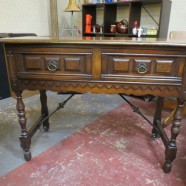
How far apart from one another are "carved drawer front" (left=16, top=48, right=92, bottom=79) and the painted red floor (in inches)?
24.3

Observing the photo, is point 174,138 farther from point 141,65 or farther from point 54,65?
point 54,65

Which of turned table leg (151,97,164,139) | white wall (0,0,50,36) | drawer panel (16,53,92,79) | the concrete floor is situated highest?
white wall (0,0,50,36)

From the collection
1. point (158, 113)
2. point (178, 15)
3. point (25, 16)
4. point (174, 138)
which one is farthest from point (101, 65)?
point (25, 16)

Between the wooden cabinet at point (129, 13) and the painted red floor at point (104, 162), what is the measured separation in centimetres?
127

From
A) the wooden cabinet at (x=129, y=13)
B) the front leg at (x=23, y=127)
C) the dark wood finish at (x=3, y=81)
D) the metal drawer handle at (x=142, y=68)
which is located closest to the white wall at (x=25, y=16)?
the dark wood finish at (x=3, y=81)

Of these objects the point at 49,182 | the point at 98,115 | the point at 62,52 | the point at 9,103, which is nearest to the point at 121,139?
the point at 98,115

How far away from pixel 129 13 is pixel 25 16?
1.52m

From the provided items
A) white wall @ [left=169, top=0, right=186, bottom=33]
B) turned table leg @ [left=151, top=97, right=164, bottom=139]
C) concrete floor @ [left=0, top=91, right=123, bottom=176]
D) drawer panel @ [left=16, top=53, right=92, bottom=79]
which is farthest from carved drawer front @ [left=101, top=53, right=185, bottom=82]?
white wall @ [left=169, top=0, right=186, bottom=33]

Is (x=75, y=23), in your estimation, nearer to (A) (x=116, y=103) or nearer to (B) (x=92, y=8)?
(B) (x=92, y=8)

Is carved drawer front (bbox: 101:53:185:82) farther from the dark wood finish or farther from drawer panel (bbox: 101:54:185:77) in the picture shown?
the dark wood finish

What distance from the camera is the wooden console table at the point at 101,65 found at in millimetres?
965

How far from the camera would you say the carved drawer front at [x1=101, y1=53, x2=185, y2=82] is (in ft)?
3.19

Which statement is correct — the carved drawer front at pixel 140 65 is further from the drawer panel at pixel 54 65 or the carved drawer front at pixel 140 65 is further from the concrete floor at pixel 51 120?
the concrete floor at pixel 51 120

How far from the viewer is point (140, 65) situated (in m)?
0.99
